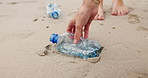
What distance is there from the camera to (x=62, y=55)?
4.47ft

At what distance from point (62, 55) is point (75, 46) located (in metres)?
0.13

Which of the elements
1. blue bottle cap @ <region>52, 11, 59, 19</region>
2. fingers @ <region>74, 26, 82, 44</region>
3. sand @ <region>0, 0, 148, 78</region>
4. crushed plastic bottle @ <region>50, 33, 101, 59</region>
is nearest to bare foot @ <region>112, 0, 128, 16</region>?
sand @ <region>0, 0, 148, 78</region>

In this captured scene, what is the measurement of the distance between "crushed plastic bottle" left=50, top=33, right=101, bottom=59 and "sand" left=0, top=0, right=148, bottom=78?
0.19 feet

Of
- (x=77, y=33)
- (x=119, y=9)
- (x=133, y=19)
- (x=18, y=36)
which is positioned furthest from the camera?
(x=119, y=9)

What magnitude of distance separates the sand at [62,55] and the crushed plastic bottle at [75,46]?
0.19 feet

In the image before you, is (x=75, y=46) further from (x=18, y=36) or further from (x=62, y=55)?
(x=18, y=36)

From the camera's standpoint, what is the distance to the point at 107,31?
178 cm

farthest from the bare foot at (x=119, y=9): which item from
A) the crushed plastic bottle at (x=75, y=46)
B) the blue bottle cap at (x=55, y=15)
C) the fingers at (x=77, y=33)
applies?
the fingers at (x=77, y=33)

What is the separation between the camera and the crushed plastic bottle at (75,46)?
132 cm

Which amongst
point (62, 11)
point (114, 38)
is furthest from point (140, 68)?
point (62, 11)

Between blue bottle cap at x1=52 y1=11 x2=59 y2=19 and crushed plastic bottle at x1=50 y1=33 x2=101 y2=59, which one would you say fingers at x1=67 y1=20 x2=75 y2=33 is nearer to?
crushed plastic bottle at x1=50 y1=33 x2=101 y2=59

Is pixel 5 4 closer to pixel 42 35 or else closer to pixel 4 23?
pixel 4 23

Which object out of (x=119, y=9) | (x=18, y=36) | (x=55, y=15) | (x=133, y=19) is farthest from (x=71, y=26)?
(x=119, y=9)

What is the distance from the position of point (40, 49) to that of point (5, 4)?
1824mm
